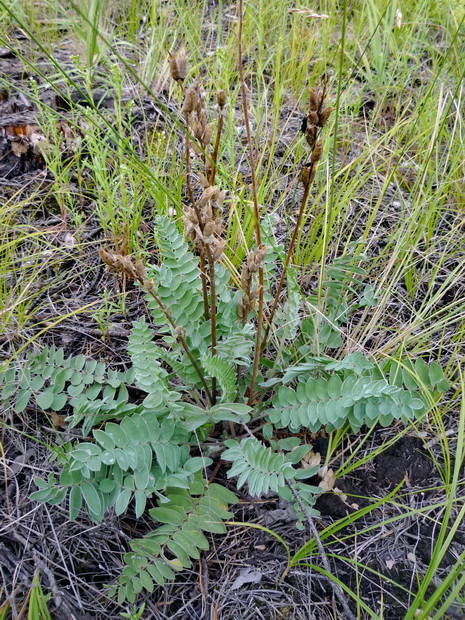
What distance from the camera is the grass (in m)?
1.78

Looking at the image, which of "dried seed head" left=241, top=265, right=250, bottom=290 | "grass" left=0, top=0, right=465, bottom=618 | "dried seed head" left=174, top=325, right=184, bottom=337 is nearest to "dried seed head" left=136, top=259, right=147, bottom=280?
"dried seed head" left=174, top=325, right=184, bottom=337

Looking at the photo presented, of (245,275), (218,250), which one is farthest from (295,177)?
(218,250)

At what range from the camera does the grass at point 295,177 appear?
1780 millimetres

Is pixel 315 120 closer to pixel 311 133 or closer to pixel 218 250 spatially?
pixel 311 133

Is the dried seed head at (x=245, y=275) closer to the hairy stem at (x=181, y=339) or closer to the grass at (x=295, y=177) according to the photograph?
the hairy stem at (x=181, y=339)

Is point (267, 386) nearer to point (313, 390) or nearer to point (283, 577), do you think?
point (313, 390)

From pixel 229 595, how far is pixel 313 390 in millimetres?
662

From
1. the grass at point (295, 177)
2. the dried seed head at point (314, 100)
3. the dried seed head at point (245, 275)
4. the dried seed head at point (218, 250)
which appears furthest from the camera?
the grass at point (295, 177)

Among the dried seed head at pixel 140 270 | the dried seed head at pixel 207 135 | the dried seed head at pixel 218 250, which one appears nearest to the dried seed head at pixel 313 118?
the dried seed head at pixel 207 135

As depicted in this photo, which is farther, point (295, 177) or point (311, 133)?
point (295, 177)

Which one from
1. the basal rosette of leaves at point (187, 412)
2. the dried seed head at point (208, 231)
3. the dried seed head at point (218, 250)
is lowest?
the basal rosette of leaves at point (187, 412)

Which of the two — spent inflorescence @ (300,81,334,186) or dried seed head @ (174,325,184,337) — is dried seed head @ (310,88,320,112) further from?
dried seed head @ (174,325,184,337)

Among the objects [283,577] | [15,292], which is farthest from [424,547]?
[15,292]

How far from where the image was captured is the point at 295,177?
2.39 meters
